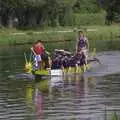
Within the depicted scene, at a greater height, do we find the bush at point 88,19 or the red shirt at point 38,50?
the bush at point 88,19

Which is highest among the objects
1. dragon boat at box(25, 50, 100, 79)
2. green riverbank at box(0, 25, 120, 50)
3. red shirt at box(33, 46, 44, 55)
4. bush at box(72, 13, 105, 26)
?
bush at box(72, 13, 105, 26)

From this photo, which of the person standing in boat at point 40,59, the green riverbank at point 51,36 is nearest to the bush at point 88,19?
the green riverbank at point 51,36

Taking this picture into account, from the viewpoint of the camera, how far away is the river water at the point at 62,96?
66.1 feet

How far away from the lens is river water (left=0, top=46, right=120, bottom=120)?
66.1ft

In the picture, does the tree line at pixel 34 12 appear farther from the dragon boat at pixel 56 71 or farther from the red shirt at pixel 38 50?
the red shirt at pixel 38 50

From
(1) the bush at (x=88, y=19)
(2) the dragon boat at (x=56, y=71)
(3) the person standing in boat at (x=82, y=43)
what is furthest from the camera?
(1) the bush at (x=88, y=19)

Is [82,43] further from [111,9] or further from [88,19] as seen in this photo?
[111,9]

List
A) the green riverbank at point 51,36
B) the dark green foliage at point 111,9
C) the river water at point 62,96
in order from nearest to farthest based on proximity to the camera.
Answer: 1. the river water at point 62,96
2. the green riverbank at point 51,36
3. the dark green foliage at point 111,9

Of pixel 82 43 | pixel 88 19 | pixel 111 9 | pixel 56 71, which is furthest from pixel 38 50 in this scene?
pixel 111 9

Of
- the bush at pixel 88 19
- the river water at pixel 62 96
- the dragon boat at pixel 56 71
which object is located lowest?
the river water at pixel 62 96

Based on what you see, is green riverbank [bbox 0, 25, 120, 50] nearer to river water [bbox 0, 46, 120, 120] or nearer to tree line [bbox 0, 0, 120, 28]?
tree line [bbox 0, 0, 120, 28]

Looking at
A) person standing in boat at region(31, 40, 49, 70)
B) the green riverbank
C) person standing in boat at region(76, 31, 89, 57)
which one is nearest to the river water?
person standing in boat at region(31, 40, 49, 70)

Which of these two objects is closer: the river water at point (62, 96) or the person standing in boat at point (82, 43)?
the river water at point (62, 96)

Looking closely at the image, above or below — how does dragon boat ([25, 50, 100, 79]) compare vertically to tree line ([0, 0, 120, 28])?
below
